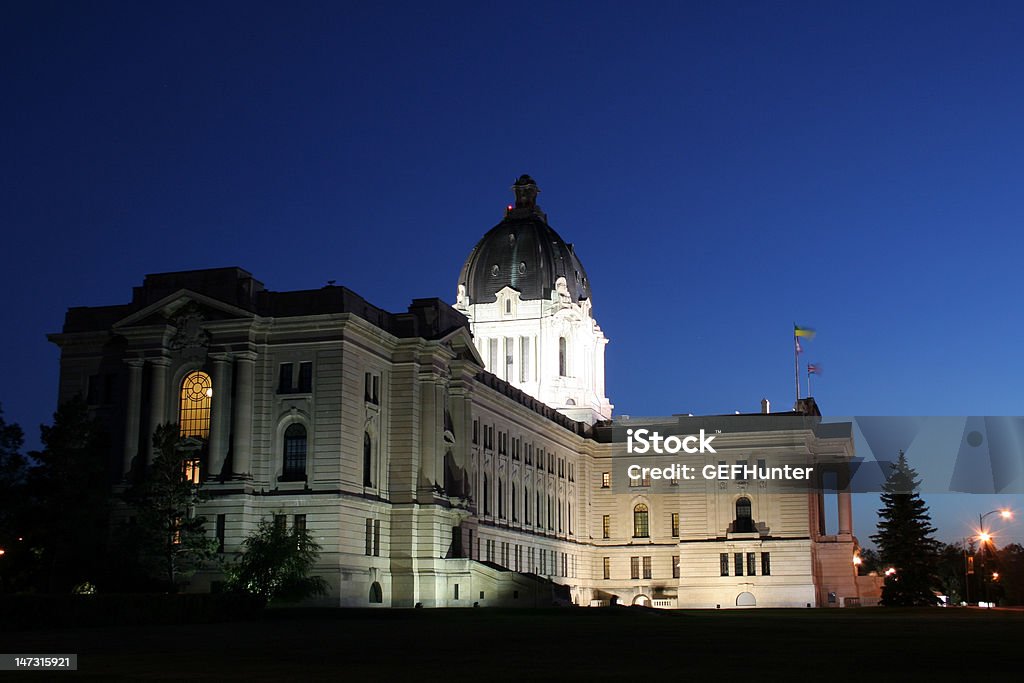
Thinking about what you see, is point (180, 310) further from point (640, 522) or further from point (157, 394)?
point (640, 522)

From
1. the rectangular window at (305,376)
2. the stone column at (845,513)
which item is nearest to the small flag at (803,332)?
the stone column at (845,513)

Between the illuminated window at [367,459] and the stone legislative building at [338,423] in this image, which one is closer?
the stone legislative building at [338,423]

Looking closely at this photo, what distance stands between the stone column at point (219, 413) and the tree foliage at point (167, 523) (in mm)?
4689

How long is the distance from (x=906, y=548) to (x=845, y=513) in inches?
800

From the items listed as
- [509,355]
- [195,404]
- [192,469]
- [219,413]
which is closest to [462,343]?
[195,404]

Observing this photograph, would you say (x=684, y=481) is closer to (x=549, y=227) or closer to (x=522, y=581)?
(x=549, y=227)

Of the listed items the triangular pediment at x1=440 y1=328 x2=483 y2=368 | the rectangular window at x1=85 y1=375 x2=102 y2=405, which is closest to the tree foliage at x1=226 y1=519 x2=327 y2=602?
the rectangular window at x1=85 y1=375 x2=102 y2=405

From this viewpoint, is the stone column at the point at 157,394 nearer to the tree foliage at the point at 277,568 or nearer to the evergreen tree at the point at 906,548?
the tree foliage at the point at 277,568

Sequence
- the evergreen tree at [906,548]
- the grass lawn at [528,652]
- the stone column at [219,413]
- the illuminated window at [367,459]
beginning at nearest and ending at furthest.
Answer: the grass lawn at [528,652] → the stone column at [219,413] → the illuminated window at [367,459] → the evergreen tree at [906,548]

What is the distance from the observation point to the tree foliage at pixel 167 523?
71312 mm

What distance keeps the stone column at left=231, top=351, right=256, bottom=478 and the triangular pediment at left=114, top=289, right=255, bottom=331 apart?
2725 mm

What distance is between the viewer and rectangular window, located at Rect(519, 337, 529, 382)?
470 ft

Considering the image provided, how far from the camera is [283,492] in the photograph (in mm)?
77938

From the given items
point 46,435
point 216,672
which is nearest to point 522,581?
point 46,435
